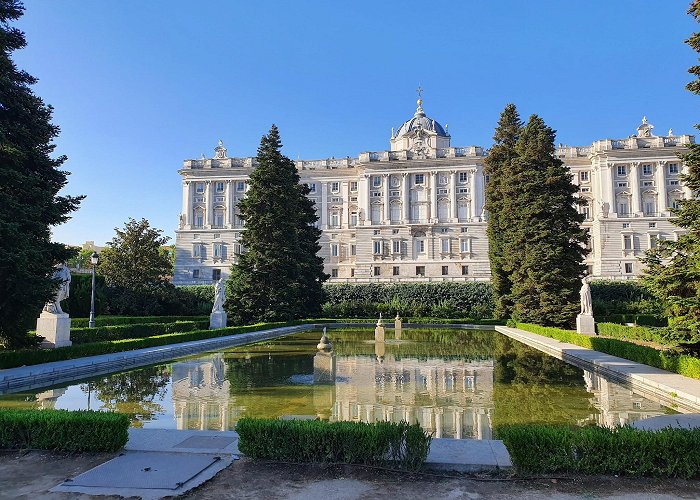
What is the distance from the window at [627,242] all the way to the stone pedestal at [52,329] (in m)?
64.6

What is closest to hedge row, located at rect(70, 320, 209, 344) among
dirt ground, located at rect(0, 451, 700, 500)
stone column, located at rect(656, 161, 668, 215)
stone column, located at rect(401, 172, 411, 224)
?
dirt ground, located at rect(0, 451, 700, 500)

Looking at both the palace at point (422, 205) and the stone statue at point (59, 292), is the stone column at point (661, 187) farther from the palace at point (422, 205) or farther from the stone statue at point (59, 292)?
the stone statue at point (59, 292)

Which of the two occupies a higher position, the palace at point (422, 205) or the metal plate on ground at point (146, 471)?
the palace at point (422, 205)

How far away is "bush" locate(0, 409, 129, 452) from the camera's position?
5.57m

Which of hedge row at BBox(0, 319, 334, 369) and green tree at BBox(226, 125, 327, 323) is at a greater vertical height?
green tree at BBox(226, 125, 327, 323)

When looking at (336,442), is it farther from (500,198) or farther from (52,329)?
(500,198)

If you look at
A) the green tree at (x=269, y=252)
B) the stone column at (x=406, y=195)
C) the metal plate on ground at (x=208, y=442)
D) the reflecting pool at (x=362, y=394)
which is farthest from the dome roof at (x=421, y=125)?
the metal plate on ground at (x=208, y=442)

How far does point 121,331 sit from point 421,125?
6254 cm

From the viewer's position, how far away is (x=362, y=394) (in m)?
9.78

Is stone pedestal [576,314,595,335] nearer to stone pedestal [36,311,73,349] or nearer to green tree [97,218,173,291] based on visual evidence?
stone pedestal [36,311,73,349]

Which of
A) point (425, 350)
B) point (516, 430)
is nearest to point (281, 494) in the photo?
point (516, 430)

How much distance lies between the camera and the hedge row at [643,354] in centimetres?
1087

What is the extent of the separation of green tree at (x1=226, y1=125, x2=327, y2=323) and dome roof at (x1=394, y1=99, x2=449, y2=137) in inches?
1720

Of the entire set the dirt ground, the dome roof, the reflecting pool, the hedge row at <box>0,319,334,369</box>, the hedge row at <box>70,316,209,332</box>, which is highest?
the dome roof
